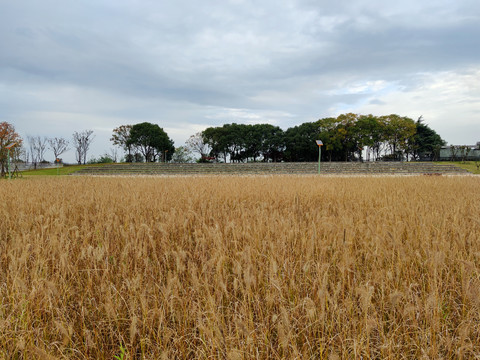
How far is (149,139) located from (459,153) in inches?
2116

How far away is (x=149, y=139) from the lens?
52188 millimetres

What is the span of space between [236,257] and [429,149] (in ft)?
208

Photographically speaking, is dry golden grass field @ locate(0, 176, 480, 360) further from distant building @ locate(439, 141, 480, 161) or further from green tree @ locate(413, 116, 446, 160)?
green tree @ locate(413, 116, 446, 160)

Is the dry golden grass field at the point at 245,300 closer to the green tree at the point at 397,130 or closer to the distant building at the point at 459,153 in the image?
the distant building at the point at 459,153

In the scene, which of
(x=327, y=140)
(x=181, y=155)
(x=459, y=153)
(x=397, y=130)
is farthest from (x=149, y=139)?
(x=459, y=153)

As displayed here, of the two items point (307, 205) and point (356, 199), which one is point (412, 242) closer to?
point (307, 205)

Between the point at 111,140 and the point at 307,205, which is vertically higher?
the point at 111,140

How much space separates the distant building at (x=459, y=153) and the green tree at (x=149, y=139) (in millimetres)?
49076

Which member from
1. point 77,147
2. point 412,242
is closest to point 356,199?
point 412,242

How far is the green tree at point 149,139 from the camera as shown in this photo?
51.9 m

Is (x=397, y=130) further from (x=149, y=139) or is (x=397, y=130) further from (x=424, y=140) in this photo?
(x=149, y=139)

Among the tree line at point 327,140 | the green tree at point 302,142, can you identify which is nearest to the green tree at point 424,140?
the tree line at point 327,140

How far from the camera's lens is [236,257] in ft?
8.39

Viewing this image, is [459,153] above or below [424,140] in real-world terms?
below
